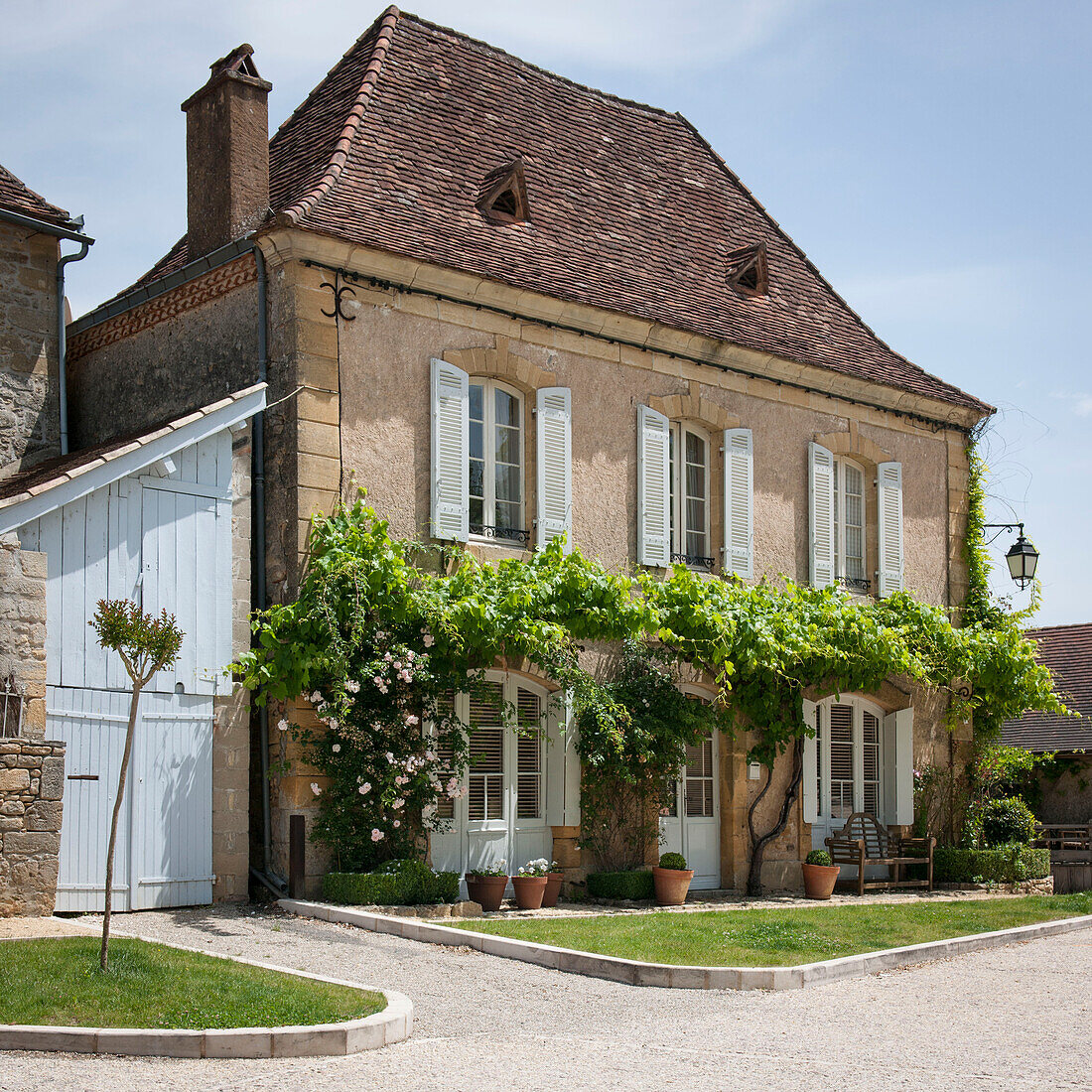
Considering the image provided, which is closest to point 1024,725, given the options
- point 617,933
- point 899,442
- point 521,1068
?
point 899,442

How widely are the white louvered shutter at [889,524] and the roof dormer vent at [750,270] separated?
97.4 inches

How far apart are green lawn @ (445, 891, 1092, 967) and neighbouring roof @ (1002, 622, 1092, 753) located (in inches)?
309

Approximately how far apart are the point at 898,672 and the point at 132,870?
26.1 ft

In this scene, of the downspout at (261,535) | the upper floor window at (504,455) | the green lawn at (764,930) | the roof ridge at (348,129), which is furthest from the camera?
the upper floor window at (504,455)

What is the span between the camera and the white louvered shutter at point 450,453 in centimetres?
1232

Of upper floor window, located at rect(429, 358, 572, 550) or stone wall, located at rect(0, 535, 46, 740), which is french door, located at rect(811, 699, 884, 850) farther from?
stone wall, located at rect(0, 535, 46, 740)

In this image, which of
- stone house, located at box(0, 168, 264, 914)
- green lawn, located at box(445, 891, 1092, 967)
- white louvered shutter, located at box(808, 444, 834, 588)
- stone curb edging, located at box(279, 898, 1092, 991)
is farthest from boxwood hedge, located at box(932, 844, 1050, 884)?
stone house, located at box(0, 168, 264, 914)

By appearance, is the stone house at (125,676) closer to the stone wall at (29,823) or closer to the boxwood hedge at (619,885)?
the stone wall at (29,823)

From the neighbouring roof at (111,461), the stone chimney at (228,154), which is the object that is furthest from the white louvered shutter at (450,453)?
the stone chimney at (228,154)

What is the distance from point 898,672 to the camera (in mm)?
14750

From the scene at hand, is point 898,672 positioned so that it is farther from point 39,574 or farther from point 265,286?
point 39,574

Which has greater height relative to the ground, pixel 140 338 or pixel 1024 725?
pixel 140 338

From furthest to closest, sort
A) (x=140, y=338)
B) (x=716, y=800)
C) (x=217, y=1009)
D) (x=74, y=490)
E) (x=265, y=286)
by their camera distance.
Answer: (x=716, y=800), (x=140, y=338), (x=265, y=286), (x=74, y=490), (x=217, y=1009)

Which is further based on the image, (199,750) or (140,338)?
(140,338)
